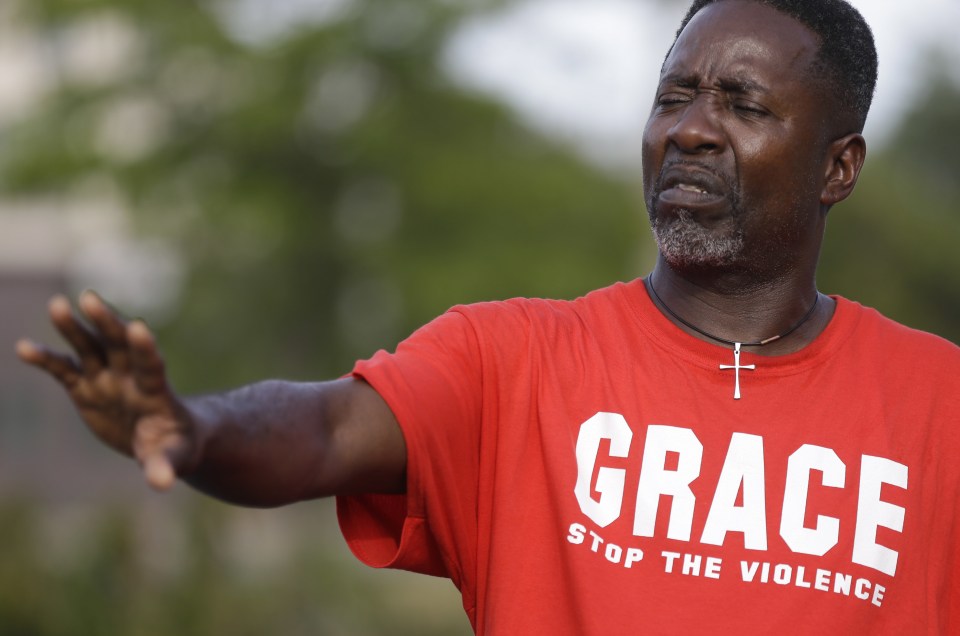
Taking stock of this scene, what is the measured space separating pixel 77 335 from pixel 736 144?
172 centimetres

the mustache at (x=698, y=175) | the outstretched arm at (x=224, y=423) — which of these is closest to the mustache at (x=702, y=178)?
the mustache at (x=698, y=175)

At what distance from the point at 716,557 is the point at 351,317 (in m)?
15.4

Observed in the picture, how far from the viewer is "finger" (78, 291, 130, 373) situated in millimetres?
1996

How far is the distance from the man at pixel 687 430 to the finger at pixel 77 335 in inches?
12.7

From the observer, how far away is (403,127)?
17.4 meters

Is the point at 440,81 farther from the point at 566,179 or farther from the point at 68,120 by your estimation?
the point at 68,120

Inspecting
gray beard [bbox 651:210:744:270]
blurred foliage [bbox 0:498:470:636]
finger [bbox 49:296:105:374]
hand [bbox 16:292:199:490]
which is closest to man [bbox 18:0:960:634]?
gray beard [bbox 651:210:744:270]

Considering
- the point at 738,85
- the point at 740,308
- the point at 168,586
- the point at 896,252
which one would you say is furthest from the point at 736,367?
the point at 896,252

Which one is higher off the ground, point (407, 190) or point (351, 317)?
point (407, 190)

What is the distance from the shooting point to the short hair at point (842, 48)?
3.36 m

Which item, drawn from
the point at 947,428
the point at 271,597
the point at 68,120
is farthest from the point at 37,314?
the point at 947,428

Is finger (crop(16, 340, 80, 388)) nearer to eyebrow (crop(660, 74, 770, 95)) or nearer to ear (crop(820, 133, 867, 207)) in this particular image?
eyebrow (crop(660, 74, 770, 95))

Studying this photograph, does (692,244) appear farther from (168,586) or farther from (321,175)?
(321,175)

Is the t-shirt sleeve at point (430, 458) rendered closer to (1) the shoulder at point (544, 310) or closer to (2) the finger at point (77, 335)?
(1) the shoulder at point (544, 310)
